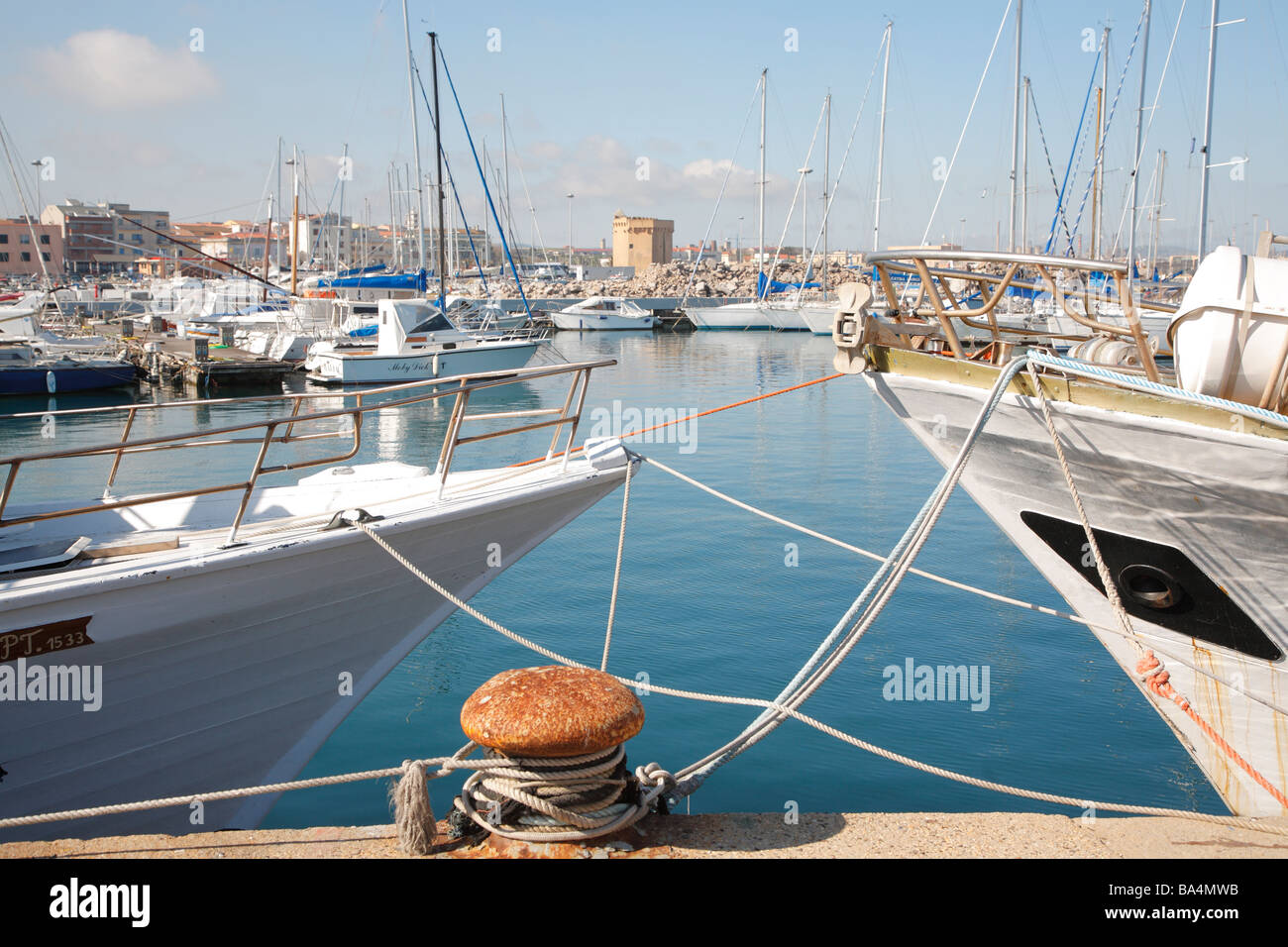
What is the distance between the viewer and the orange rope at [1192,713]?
536 centimetres

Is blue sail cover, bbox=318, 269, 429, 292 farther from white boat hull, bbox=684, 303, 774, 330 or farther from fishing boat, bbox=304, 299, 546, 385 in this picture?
white boat hull, bbox=684, 303, 774, 330

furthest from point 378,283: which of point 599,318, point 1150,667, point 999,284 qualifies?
point 1150,667

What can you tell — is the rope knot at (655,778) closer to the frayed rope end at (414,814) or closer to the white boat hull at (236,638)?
the frayed rope end at (414,814)

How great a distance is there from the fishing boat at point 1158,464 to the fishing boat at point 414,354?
80.2 feet

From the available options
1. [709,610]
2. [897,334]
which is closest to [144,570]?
[897,334]

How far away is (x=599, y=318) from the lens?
59281 millimetres

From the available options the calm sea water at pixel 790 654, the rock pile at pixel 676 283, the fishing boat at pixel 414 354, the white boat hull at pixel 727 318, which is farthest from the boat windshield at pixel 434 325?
the rock pile at pixel 676 283

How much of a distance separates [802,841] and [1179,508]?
2948 millimetres

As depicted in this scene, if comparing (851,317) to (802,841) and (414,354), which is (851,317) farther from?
(414,354)

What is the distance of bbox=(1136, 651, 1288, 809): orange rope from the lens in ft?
17.6
